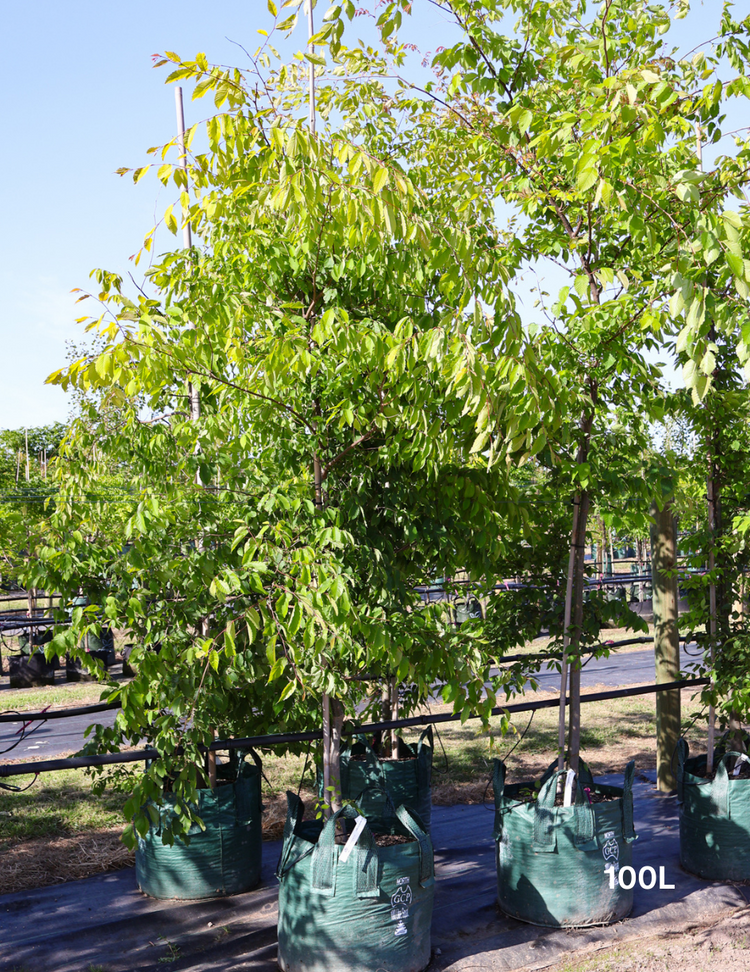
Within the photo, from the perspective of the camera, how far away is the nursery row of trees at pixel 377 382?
8.87ft

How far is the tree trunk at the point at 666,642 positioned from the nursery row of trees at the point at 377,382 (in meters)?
1.87

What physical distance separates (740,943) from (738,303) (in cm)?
313

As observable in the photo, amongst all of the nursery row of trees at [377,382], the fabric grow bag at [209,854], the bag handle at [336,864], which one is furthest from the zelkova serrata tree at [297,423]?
the fabric grow bag at [209,854]

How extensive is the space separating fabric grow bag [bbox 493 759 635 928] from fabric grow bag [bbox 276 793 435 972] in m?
0.71

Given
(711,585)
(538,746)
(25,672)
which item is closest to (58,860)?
(711,585)

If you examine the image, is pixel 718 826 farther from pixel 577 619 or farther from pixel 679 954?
pixel 577 619

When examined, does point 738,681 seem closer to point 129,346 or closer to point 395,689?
point 395,689

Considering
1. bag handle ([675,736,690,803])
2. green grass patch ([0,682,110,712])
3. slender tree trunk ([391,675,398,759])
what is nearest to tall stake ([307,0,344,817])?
slender tree trunk ([391,675,398,759])

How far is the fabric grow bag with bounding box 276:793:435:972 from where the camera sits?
11.0 ft

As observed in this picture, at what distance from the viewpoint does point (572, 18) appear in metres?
4.38

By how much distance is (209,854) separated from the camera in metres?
4.31

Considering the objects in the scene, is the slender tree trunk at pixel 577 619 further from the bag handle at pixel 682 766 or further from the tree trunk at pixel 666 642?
the tree trunk at pixel 666 642

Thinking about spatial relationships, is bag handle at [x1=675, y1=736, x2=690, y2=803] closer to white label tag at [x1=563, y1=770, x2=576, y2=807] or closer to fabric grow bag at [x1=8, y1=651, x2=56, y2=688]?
white label tag at [x1=563, y1=770, x2=576, y2=807]

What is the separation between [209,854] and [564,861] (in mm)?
1833
